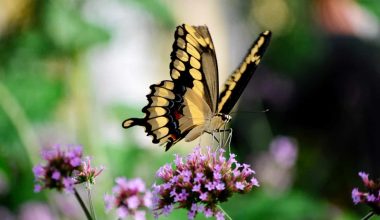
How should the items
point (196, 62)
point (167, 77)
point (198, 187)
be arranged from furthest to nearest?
point (167, 77) < point (196, 62) < point (198, 187)

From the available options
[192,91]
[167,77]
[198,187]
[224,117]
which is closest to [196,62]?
[192,91]

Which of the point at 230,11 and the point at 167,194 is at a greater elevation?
the point at 230,11

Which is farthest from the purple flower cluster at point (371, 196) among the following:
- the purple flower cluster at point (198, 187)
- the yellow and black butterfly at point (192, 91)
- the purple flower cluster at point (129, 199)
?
the yellow and black butterfly at point (192, 91)

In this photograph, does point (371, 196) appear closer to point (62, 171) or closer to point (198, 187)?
point (198, 187)

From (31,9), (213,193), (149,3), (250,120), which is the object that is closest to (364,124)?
(250,120)

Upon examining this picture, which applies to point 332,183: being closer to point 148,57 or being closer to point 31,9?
point 148,57

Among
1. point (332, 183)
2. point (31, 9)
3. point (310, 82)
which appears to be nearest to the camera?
point (31, 9)

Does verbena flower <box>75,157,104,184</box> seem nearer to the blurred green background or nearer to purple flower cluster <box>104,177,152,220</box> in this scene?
purple flower cluster <box>104,177,152,220</box>
